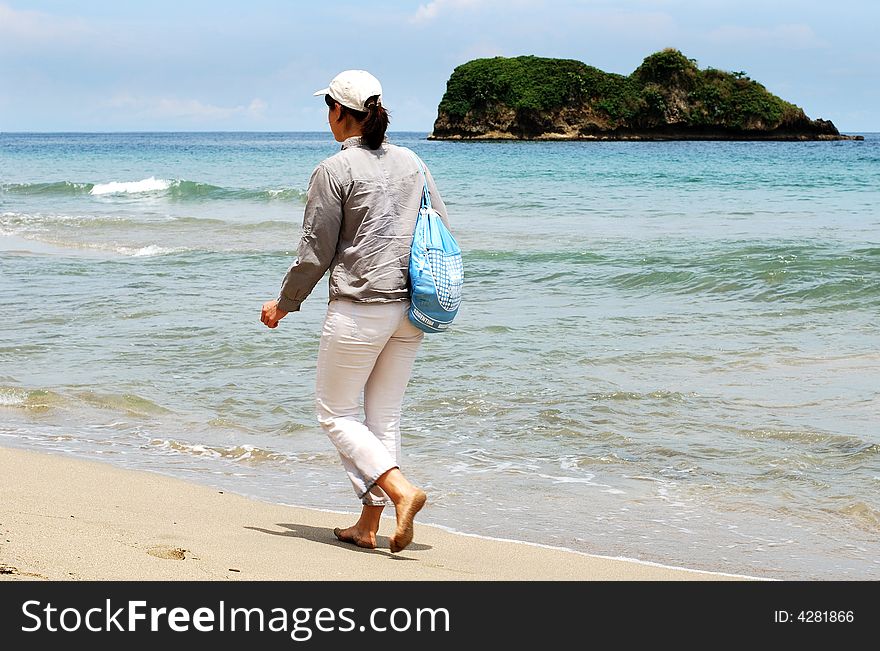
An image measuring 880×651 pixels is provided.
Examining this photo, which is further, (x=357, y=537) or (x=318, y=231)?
(x=357, y=537)

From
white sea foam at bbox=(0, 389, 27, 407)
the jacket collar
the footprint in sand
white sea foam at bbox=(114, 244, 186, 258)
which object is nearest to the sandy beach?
the footprint in sand

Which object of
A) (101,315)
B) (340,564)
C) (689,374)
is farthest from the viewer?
(101,315)

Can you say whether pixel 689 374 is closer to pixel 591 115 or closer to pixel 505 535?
pixel 505 535

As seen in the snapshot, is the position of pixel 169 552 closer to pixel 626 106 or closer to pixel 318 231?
pixel 318 231

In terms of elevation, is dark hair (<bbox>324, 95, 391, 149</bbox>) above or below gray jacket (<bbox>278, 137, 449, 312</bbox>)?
above

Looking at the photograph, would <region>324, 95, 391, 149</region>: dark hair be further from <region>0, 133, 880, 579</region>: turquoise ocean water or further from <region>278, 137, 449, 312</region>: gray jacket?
<region>0, 133, 880, 579</region>: turquoise ocean water

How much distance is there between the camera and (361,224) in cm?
383

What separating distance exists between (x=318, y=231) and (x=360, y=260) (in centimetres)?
19

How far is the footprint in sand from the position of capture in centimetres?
356

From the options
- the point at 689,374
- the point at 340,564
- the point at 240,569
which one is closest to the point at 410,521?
the point at 340,564

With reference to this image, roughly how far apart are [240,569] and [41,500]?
4.66 ft

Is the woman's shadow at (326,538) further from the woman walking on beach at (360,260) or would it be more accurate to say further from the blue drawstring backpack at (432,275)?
the blue drawstring backpack at (432,275)

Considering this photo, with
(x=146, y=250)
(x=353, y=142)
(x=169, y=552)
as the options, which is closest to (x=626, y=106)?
(x=146, y=250)

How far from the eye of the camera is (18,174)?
41844 millimetres
